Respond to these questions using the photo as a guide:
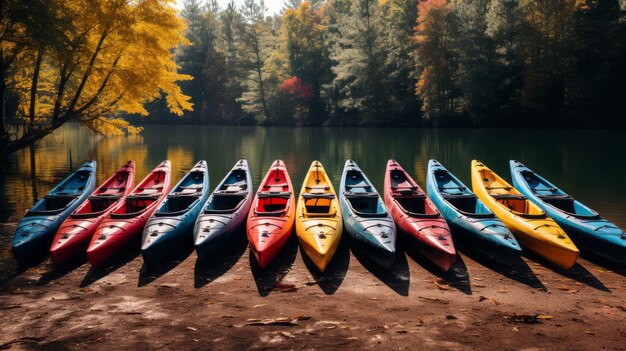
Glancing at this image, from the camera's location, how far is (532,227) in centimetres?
1088

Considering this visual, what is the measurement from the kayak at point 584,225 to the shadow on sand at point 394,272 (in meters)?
4.18

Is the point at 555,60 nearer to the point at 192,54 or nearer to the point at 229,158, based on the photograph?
the point at 229,158

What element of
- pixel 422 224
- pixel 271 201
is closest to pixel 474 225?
pixel 422 224

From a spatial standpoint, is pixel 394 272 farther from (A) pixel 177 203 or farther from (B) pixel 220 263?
(A) pixel 177 203

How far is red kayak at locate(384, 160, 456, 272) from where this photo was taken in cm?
989

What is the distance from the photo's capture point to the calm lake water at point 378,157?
64.3ft

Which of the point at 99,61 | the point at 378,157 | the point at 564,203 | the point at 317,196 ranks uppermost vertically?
the point at 99,61

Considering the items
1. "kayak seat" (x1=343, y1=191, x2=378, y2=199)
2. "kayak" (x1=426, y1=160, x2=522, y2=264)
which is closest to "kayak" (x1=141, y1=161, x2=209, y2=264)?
"kayak seat" (x1=343, y1=191, x2=378, y2=199)

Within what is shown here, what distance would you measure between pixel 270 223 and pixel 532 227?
20.2 feet

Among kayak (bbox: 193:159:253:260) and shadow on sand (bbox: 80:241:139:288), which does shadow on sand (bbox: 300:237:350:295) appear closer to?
kayak (bbox: 193:159:253:260)

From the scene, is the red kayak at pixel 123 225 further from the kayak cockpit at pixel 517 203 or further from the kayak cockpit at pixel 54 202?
the kayak cockpit at pixel 517 203

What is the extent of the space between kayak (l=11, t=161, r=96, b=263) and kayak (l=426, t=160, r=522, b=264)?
10.0 m

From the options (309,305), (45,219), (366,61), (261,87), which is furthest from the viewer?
(261,87)

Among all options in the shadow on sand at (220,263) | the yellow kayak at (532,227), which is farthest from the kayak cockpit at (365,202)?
the yellow kayak at (532,227)
